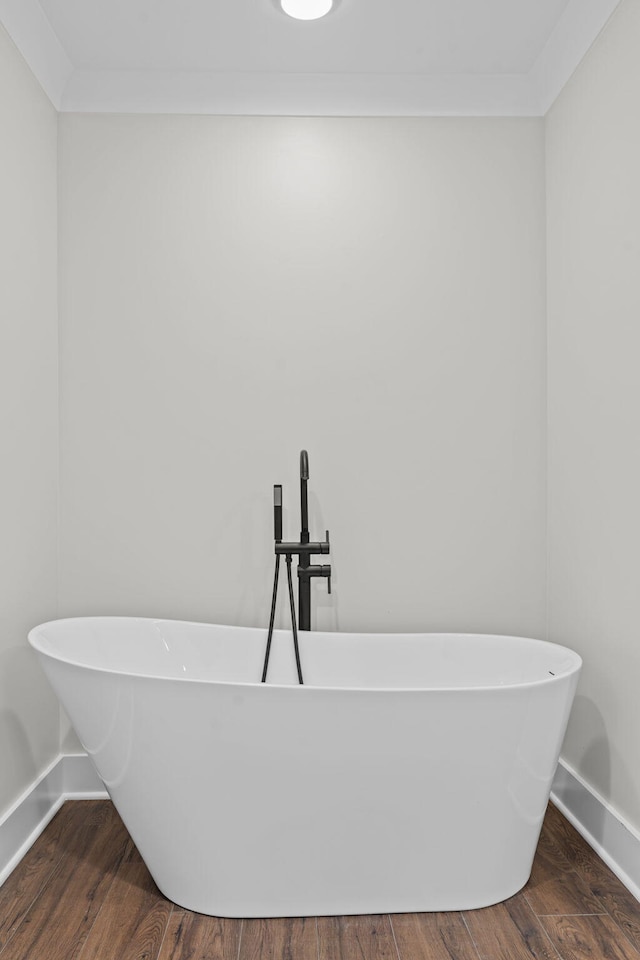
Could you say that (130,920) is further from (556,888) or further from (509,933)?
(556,888)

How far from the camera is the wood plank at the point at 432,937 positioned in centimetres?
183

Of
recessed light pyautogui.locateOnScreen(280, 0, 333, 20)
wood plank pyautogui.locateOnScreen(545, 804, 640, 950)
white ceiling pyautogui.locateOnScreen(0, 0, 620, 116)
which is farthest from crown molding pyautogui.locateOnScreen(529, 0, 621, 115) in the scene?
wood plank pyautogui.locateOnScreen(545, 804, 640, 950)

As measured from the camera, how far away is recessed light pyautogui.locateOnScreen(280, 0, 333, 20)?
2309mm

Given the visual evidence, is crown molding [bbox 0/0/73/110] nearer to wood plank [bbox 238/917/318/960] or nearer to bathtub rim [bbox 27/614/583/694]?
bathtub rim [bbox 27/614/583/694]

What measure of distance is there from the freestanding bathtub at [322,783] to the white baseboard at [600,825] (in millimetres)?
284

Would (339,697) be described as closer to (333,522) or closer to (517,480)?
(333,522)

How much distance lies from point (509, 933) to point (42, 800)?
152 cm

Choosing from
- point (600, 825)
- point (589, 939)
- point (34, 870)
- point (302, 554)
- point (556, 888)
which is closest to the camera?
point (589, 939)

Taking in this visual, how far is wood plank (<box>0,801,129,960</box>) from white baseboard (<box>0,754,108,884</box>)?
5.1 inches

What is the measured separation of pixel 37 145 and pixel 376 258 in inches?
48.2

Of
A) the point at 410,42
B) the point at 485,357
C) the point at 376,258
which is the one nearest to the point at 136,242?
the point at 376,258

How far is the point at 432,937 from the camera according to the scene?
190 cm

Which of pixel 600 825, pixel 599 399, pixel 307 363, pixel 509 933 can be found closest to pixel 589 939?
pixel 509 933

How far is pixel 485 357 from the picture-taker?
2824 mm
